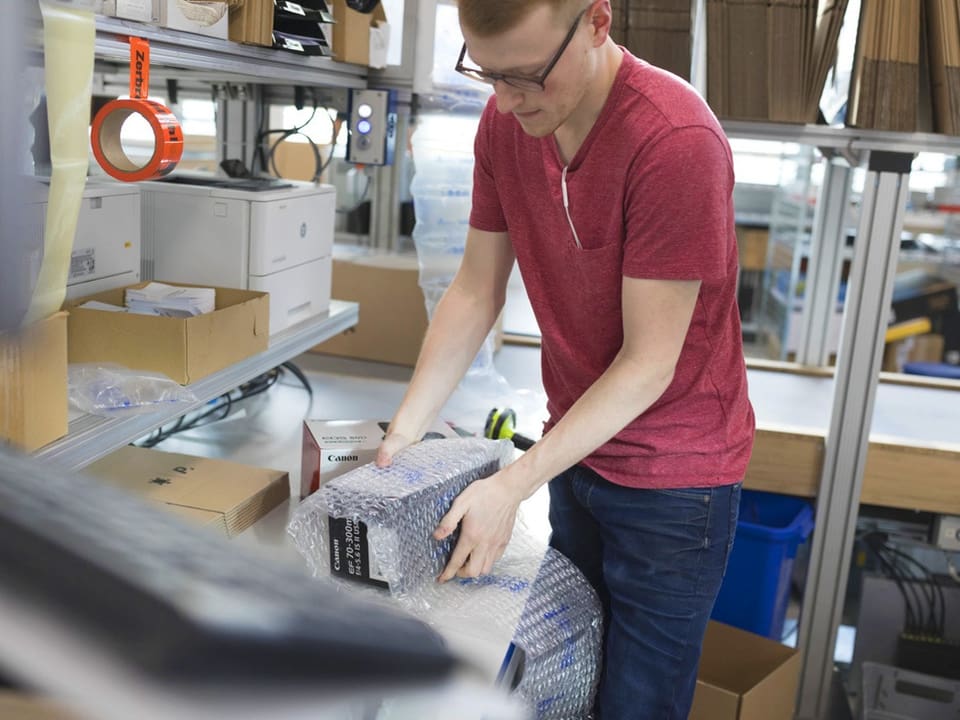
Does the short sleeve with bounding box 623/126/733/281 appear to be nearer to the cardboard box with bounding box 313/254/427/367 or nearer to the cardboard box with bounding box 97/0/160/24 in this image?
the cardboard box with bounding box 97/0/160/24

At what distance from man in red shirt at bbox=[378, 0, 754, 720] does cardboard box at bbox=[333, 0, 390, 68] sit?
786 mm

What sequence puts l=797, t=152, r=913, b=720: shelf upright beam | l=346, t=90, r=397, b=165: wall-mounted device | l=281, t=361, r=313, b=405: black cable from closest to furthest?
l=797, t=152, r=913, b=720: shelf upright beam, l=346, t=90, r=397, b=165: wall-mounted device, l=281, t=361, r=313, b=405: black cable

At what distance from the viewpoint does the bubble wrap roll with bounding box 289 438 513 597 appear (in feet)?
4.06

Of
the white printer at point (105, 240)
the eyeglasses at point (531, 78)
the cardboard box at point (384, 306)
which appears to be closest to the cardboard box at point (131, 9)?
the white printer at point (105, 240)

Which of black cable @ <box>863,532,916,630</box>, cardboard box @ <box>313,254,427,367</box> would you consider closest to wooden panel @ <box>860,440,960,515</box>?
black cable @ <box>863,532,916,630</box>

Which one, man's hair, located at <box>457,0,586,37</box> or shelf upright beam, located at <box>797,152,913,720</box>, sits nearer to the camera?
man's hair, located at <box>457,0,586,37</box>

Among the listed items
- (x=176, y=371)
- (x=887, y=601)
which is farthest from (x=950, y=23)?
(x=176, y=371)

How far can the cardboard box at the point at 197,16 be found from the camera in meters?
1.44

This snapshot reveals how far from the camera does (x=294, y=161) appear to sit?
3.26 m

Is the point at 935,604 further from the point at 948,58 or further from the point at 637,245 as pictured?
the point at 637,245

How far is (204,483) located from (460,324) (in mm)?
611

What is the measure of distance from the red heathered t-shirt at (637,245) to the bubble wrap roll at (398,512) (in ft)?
0.80

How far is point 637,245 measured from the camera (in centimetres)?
122

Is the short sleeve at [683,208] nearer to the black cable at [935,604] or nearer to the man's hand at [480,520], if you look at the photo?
the man's hand at [480,520]
